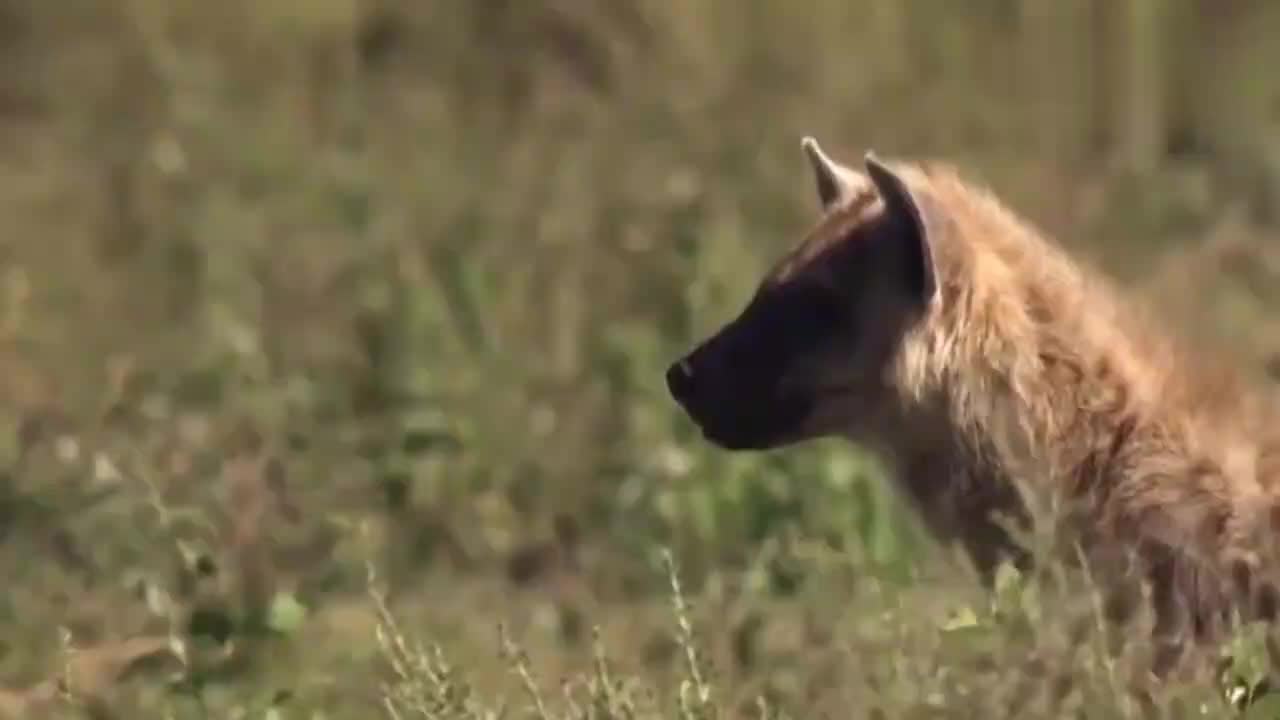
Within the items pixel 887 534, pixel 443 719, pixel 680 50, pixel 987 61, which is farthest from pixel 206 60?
pixel 443 719

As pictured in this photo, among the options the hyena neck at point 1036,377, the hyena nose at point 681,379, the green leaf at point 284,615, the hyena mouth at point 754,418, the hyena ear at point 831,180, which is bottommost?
the hyena neck at point 1036,377

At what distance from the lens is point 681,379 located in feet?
16.7

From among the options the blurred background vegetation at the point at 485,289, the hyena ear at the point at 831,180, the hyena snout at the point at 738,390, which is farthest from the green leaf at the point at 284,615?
the hyena ear at the point at 831,180

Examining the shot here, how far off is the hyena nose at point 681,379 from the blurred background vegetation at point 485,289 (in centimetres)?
36

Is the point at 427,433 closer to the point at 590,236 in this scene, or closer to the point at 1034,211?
the point at 590,236

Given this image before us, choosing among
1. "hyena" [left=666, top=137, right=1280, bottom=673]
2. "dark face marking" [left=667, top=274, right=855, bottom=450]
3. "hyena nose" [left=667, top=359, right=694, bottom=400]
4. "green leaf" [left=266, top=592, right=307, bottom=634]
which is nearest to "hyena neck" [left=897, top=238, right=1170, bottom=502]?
"hyena" [left=666, top=137, right=1280, bottom=673]

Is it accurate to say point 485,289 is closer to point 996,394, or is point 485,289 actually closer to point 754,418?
point 754,418

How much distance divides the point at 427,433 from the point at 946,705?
276 cm

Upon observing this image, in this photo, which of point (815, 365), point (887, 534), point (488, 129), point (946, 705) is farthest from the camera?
point (488, 129)

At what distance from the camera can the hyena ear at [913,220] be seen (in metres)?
4.86

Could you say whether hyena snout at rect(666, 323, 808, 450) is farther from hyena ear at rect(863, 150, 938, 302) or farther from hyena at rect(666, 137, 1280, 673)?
hyena ear at rect(863, 150, 938, 302)

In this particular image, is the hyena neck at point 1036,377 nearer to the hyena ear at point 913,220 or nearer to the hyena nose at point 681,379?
the hyena ear at point 913,220

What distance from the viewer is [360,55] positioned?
10375mm

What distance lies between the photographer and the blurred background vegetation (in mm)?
5410
